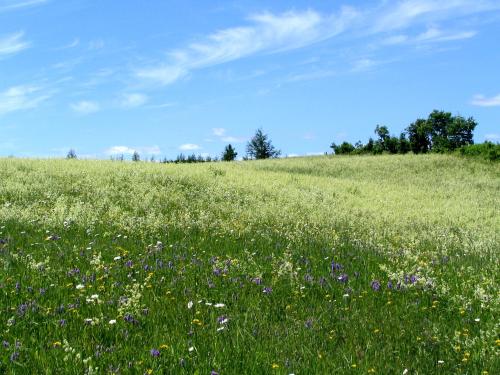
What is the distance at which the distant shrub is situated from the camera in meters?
46.4

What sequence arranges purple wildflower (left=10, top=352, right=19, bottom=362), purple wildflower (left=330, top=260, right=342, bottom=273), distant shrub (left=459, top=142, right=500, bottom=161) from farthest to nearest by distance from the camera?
1. distant shrub (left=459, top=142, right=500, bottom=161)
2. purple wildflower (left=330, top=260, right=342, bottom=273)
3. purple wildflower (left=10, top=352, right=19, bottom=362)

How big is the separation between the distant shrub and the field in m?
32.6

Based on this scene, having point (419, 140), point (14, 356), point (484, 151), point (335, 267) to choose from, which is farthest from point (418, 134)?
point (14, 356)

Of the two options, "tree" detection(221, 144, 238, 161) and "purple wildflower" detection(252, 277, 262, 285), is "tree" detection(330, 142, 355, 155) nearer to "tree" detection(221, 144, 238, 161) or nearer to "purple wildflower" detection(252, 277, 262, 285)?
"tree" detection(221, 144, 238, 161)

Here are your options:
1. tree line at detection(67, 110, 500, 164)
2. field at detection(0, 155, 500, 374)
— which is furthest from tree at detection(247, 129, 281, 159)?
field at detection(0, 155, 500, 374)

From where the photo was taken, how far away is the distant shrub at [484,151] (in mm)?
46406

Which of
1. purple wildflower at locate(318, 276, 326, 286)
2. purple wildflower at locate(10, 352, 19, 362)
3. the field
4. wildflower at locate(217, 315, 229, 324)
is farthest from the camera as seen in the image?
purple wildflower at locate(318, 276, 326, 286)

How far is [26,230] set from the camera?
11.9m

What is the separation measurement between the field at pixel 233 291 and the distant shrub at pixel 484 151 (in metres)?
32.6

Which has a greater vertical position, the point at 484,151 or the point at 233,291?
the point at 484,151

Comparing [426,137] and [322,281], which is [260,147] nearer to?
[426,137]

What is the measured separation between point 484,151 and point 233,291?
46.0 meters

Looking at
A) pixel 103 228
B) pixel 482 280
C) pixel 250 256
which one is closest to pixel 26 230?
pixel 103 228

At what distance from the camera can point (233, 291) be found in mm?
7574
